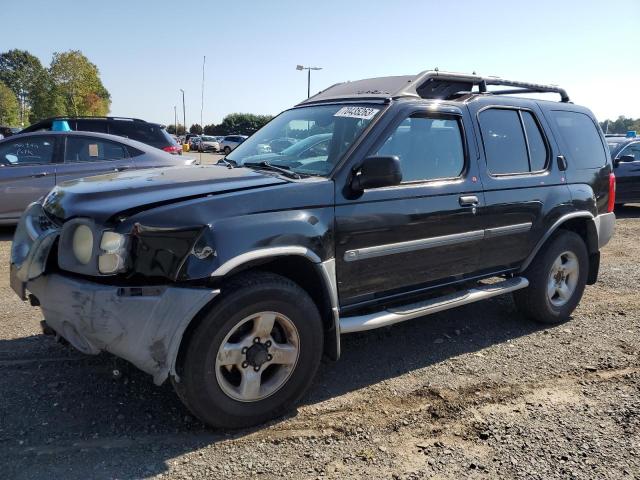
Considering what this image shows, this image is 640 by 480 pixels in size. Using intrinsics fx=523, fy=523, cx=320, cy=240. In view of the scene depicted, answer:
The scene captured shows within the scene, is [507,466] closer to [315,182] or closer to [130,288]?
[315,182]

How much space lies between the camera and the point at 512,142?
4.33 m

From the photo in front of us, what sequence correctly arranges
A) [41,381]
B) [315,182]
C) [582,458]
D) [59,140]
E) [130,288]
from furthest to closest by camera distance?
[59,140]
[41,381]
[315,182]
[582,458]
[130,288]

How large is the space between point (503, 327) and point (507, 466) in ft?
7.29

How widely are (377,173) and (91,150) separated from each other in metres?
6.18

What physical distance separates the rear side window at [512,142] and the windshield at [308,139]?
43.0 inches

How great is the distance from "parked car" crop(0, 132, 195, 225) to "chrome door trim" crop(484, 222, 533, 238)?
15.3 feet

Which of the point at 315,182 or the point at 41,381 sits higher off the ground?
the point at 315,182

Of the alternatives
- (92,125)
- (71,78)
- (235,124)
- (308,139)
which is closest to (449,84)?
(308,139)

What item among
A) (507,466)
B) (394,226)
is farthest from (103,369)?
(507,466)

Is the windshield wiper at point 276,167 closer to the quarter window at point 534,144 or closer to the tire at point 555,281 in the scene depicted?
the quarter window at point 534,144

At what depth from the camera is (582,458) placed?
9.12 ft

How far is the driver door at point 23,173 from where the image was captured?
7.41 metres

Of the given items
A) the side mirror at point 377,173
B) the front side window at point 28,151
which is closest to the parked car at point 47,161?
the front side window at point 28,151

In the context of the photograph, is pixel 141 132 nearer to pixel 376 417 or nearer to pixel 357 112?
pixel 357 112
